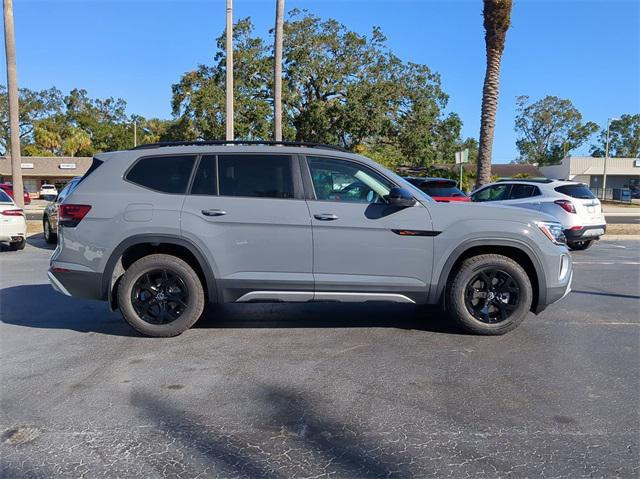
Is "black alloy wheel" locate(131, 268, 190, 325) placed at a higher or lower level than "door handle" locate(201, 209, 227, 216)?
lower

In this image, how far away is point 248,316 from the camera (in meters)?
6.20

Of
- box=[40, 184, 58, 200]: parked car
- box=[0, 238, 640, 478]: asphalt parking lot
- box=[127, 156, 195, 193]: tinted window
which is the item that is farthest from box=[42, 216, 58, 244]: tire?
box=[127, 156, 195, 193]: tinted window

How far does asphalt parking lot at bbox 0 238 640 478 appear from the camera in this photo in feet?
9.95

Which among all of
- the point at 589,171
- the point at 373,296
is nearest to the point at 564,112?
the point at 589,171

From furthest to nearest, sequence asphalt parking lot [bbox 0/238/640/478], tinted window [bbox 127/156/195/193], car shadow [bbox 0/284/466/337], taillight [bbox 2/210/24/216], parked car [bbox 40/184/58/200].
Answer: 1. parked car [bbox 40/184/58/200]
2. taillight [bbox 2/210/24/216]
3. car shadow [bbox 0/284/466/337]
4. tinted window [bbox 127/156/195/193]
5. asphalt parking lot [bbox 0/238/640/478]

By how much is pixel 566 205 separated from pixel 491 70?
800 cm

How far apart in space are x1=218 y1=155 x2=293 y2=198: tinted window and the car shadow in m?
1.51

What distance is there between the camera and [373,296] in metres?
5.20

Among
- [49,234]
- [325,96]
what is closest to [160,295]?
[49,234]

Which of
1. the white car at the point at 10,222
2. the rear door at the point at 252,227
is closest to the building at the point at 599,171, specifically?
the white car at the point at 10,222

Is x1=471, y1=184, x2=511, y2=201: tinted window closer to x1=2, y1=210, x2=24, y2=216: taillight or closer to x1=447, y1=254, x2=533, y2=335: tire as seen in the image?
x1=447, y1=254, x2=533, y2=335: tire

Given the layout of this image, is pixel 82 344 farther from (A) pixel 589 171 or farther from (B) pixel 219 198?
(A) pixel 589 171

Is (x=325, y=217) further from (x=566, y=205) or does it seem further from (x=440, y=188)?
(x=440, y=188)

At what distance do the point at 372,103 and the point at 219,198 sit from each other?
2788cm
